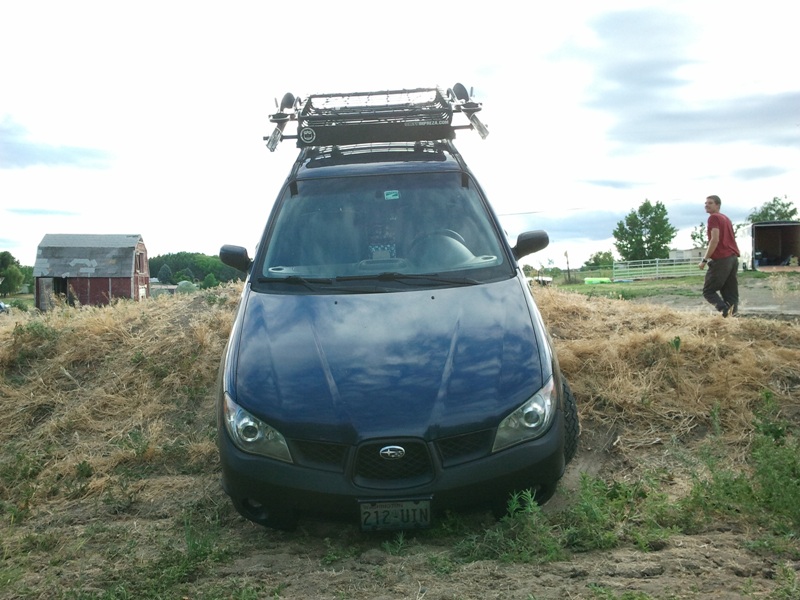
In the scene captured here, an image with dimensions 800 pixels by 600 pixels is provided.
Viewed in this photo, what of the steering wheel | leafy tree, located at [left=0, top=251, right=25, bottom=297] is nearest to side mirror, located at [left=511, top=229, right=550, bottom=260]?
the steering wheel

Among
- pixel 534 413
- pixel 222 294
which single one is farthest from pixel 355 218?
pixel 222 294

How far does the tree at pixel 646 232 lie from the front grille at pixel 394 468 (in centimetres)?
8336

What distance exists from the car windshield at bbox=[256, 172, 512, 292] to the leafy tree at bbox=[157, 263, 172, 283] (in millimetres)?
108464

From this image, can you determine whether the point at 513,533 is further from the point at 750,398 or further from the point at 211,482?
the point at 750,398

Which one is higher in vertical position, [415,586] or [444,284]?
[444,284]

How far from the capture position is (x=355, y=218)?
573 cm

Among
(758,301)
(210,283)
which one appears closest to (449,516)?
(210,283)

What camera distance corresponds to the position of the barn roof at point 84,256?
54.9m

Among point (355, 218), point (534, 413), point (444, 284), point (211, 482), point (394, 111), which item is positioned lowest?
point (211, 482)

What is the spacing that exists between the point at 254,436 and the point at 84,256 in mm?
55164

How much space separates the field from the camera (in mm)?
3668

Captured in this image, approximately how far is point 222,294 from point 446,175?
5642 millimetres

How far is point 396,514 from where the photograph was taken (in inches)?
161

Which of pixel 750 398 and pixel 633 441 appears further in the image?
pixel 750 398
